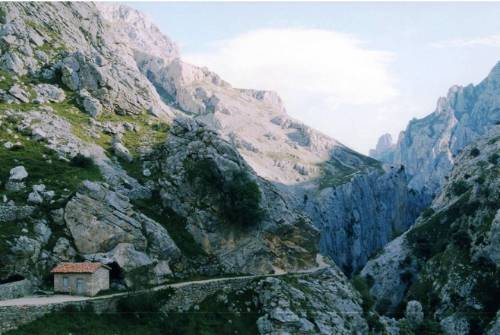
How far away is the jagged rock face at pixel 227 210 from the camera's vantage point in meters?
89.0

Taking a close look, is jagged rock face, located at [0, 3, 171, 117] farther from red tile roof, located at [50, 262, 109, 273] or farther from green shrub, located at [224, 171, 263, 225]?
red tile roof, located at [50, 262, 109, 273]

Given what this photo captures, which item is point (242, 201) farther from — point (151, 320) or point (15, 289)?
point (15, 289)

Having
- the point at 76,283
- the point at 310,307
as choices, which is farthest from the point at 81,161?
the point at 310,307

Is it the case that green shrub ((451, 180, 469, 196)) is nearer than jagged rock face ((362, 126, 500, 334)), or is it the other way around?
jagged rock face ((362, 126, 500, 334))

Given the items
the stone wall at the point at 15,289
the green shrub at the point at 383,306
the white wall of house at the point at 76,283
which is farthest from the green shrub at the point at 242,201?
the green shrub at the point at 383,306

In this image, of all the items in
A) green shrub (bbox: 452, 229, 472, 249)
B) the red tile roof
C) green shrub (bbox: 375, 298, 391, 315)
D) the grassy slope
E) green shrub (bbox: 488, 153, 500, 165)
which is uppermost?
green shrub (bbox: 488, 153, 500, 165)

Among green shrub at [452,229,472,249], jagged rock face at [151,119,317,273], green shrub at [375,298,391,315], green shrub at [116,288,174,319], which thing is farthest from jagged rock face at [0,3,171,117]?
green shrub at [452,229,472,249]

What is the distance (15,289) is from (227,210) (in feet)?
112

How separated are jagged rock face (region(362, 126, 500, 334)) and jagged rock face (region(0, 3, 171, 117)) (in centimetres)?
6891

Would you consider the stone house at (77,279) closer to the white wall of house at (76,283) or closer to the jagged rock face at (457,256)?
the white wall of house at (76,283)

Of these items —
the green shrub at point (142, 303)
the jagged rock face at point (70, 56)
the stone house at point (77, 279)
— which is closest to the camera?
the green shrub at point (142, 303)

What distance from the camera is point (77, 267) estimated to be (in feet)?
228

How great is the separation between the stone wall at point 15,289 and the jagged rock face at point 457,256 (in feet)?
271

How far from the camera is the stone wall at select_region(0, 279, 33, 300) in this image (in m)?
65.0
